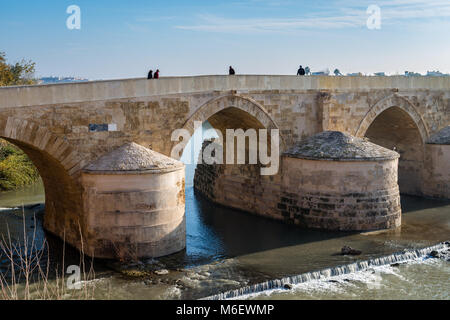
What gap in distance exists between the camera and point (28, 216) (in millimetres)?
19047

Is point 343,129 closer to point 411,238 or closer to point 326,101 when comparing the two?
point 326,101

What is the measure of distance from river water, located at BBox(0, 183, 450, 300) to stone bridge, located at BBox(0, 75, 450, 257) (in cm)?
79

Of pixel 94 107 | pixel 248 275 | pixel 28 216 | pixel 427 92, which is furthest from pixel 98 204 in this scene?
pixel 427 92

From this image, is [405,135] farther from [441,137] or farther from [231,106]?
[231,106]

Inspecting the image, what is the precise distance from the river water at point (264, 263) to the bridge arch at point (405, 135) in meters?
4.18

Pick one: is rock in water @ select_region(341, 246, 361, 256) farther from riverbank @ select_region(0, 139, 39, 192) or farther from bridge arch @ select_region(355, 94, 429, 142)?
riverbank @ select_region(0, 139, 39, 192)

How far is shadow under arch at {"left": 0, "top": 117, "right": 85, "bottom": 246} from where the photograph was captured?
12844 millimetres

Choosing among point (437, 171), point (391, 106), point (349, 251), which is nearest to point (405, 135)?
point (437, 171)

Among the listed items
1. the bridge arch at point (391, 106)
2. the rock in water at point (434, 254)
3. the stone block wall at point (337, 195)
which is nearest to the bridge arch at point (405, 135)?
the bridge arch at point (391, 106)

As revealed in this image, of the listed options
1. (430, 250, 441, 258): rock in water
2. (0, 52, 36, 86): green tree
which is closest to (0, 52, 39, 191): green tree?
(0, 52, 36, 86): green tree

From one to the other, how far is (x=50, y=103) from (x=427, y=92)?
1670 cm

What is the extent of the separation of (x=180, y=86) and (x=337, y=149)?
5.74 meters

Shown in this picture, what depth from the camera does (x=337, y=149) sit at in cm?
1764

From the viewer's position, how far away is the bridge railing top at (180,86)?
13016 mm
